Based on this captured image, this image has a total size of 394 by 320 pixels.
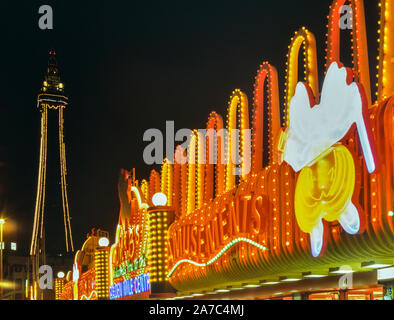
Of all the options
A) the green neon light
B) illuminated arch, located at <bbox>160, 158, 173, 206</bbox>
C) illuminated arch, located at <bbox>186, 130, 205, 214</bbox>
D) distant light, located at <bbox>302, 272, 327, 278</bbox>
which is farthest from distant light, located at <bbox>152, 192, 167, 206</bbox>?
distant light, located at <bbox>302, 272, 327, 278</bbox>

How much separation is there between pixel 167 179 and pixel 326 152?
1361cm

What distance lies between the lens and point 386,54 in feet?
35.6

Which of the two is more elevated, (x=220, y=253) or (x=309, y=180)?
(x=309, y=180)

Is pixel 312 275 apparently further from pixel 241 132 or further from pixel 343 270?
pixel 241 132

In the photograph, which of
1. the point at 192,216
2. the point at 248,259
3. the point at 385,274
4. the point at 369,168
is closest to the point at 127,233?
the point at 192,216

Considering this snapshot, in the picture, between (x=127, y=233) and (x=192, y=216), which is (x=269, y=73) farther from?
(x=127, y=233)

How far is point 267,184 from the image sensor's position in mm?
14078

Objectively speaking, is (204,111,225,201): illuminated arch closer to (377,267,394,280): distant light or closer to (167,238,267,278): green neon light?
(167,238,267,278): green neon light

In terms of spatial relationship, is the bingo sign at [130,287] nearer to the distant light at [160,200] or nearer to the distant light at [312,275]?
the distant light at [160,200]

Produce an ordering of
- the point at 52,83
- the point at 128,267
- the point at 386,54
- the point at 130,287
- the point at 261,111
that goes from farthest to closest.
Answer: the point at 52,83
the point at 128,267
the point at 130,287
the point at 261,111
the point at 386,54

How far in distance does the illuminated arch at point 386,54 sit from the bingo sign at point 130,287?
1451 centimetres

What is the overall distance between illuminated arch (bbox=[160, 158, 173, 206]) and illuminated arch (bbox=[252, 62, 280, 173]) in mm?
8245

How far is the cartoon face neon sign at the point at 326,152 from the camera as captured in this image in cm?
1020
